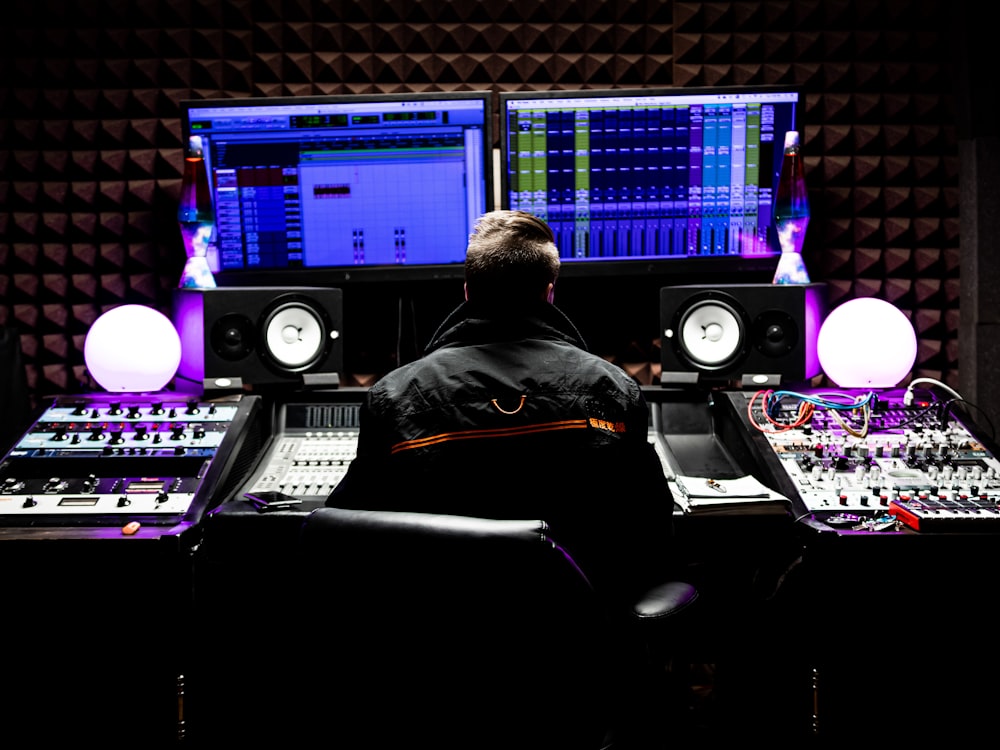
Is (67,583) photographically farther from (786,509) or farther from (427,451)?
(786,509)

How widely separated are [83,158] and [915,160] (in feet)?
8.99

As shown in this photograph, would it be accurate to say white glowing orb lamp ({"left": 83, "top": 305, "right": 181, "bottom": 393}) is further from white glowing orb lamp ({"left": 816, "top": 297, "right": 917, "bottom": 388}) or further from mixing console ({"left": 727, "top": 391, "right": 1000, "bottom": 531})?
white glowing orb lamp ({"left": 816, "top": 297, "right": 917, "bottom": 388})

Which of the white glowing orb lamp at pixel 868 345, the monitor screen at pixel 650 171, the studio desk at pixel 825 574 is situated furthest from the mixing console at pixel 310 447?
the white glowing orb lamp at pixel 868 345

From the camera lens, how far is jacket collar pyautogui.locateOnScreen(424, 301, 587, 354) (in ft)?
5.02

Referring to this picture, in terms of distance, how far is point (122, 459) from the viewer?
82.7 inches

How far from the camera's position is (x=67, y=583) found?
→ 1895 mm

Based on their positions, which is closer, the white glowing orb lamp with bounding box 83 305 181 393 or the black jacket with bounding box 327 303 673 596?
the black jacket with bounding box 327 303 673 596

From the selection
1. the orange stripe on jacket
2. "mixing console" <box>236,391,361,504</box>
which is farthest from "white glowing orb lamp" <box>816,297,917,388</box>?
"mixing console" <box>236,391,361,504</box>

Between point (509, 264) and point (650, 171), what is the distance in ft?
3.93

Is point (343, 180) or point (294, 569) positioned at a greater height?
point (343, 180)

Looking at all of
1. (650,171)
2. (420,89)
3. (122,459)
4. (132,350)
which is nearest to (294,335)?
(132,350)

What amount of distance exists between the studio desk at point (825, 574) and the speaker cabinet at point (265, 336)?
0.21 meters

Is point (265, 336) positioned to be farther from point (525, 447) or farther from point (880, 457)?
point (880, 457)

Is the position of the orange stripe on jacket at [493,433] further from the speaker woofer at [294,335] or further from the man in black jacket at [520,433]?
the speaker woofer at [294,335]
